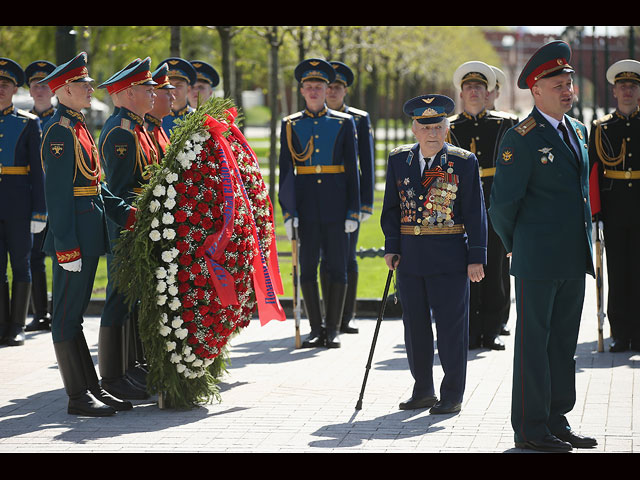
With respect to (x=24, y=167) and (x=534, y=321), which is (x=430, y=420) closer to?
(x=534, y=321)

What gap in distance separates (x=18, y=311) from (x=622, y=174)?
5.71m

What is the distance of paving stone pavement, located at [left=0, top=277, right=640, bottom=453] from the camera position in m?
6.18

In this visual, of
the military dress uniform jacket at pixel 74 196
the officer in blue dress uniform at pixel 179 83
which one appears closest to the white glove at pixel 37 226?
the officer in blue dress uniform at pixel 179 83

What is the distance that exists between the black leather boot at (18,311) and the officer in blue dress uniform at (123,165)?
249 centimetres

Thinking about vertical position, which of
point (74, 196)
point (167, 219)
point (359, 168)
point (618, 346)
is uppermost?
point (359, 168)

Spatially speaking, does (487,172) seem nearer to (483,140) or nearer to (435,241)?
(483,140)

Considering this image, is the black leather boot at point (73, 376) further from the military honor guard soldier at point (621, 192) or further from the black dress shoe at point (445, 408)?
the military honor guard soldier at point (621, 192)

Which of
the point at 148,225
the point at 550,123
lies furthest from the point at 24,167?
the point at 550,123

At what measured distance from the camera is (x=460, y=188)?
7051 millimetres

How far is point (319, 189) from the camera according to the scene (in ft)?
31.8

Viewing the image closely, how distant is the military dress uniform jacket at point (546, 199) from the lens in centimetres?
588

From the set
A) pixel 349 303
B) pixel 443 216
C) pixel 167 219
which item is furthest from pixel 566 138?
pixel 349 303

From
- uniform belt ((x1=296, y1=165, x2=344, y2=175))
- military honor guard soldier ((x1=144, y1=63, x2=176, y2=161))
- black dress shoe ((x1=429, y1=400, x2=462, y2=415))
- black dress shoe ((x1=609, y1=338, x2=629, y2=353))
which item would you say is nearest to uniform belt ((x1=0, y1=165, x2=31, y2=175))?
military honor guard soldier ((x1=144, y1=63, x2=176, y2=161))

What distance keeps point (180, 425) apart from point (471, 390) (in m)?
2.22
